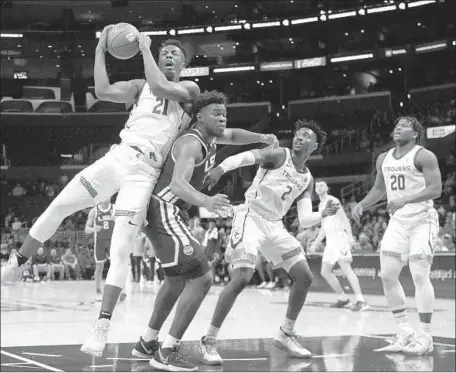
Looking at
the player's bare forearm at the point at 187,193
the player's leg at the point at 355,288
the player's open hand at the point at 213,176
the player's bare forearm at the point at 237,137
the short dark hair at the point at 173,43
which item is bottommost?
the player's leg at the point at 355,288

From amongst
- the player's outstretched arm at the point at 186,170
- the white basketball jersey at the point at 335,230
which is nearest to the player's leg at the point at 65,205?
the player's outstretched arm at the point at 186,170

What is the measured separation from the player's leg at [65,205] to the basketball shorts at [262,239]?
6.90ft

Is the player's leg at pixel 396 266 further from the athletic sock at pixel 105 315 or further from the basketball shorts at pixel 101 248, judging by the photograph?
the basketball shorts at pixel 101 248

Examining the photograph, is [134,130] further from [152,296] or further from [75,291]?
[75,291]

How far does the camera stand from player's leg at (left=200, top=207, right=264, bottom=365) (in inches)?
243

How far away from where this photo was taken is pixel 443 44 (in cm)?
2773

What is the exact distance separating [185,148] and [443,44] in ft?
82.5

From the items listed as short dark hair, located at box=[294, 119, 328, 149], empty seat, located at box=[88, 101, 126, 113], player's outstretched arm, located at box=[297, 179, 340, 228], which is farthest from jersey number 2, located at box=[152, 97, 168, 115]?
empty seat, located at box=[88, 101, 126, 113]

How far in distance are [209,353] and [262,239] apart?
1.11 m

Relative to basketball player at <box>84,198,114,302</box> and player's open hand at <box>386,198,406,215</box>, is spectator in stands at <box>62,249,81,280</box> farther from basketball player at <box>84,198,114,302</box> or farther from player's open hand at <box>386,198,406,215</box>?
player's open hand at <box>386,198,406,215</box>

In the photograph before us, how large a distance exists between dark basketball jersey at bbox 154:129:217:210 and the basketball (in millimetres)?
853

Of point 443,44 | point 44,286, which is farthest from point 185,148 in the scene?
point 443,44

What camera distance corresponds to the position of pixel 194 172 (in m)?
4.91

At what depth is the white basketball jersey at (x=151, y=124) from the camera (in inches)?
176
